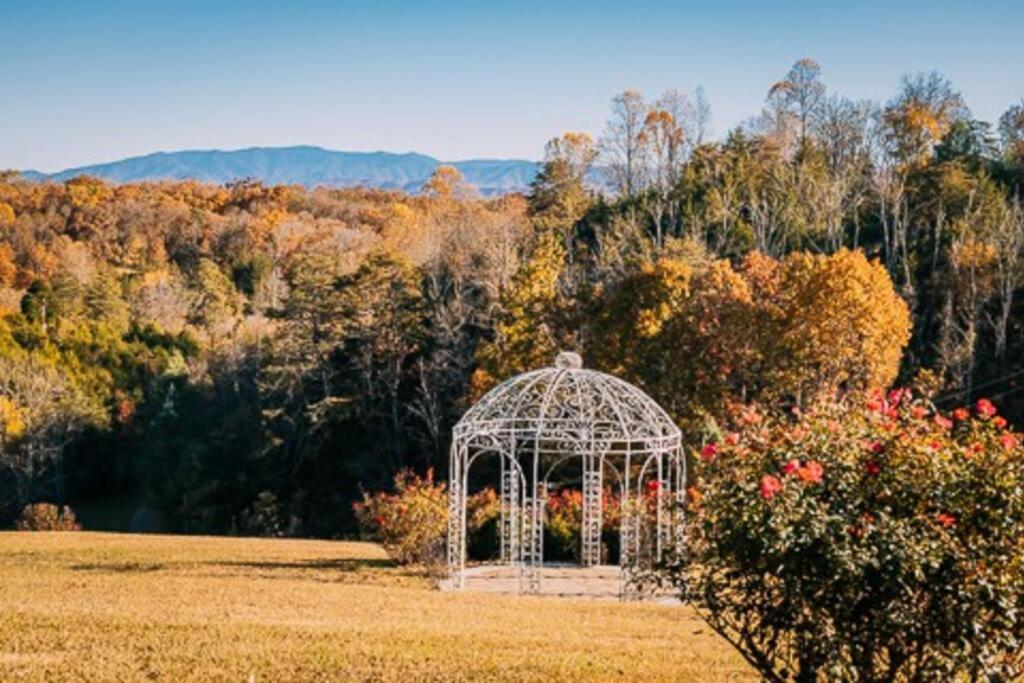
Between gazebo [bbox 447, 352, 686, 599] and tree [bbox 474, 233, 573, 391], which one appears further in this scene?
tree [bbox 474, 233, 573, 391]

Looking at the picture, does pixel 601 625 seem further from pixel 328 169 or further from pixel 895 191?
pixel 328 169

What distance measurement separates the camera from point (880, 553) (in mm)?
7762

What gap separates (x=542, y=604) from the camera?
1892 centimetres

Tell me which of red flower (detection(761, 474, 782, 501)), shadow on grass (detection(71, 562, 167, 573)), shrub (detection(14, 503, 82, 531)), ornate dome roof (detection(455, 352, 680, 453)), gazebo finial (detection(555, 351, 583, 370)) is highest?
red flower (detection(761, 474, 782, 501))

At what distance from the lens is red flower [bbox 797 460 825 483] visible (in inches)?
299

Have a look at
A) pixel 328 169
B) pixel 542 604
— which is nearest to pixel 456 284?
pixel 542 604

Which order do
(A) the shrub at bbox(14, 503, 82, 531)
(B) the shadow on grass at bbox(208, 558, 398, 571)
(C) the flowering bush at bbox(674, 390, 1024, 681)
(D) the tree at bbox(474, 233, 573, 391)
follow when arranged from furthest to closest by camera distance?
1. (A) the shrub at bbox(14, 503, 82, 531)
2. (D) the tree at bbox(474, 233, 573, 391)
3. (B) the shadow on grass at bbox(208, 558, 398, 571)
4. (C) the flowering bush at bbox(674, 390, 1024, 681)

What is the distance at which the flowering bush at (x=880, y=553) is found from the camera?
779cm

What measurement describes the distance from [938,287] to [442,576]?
2386 cm

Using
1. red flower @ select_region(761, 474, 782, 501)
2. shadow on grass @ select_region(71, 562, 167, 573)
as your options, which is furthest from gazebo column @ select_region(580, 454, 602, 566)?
red flower @ select_region(761, 474, 782, 501)

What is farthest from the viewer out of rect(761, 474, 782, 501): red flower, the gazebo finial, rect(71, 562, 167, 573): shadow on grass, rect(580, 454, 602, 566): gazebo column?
rect(580, 454, 602, 566): gazebo column

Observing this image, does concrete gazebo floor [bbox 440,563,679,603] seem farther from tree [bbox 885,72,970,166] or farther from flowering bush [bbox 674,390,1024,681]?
tree [bbox 885,72,970,166]

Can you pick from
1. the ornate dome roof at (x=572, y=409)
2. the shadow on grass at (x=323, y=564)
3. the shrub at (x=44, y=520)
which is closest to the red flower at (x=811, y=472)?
the ornate dome roof at (x=572, y=409)

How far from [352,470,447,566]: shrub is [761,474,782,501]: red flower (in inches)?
605
